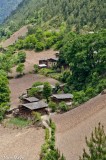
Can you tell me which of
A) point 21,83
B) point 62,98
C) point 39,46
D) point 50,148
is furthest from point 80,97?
point 39,46

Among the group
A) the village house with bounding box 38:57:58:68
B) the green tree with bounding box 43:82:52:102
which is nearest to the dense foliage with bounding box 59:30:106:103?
the green tree with bounding box 43:82:52:102

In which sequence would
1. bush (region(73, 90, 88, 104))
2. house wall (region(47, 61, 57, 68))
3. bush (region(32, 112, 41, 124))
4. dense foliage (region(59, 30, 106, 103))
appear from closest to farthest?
bush (region(32, 112, 41, 124)) → bush (region(73, 90, 88, 104)) → dense foliage (region(59, 30, 106, 103)) → house wall (region(47, 61, 57, 68))

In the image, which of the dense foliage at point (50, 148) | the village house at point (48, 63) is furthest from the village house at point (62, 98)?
the village house at point (48, 63)

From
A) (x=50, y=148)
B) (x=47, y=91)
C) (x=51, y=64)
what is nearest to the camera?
(x=50, y=148)

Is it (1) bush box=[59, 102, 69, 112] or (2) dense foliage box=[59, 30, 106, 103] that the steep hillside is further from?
(1) bush box=[59, 102, 69, 112]

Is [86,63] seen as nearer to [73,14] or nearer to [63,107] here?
[63,107]
